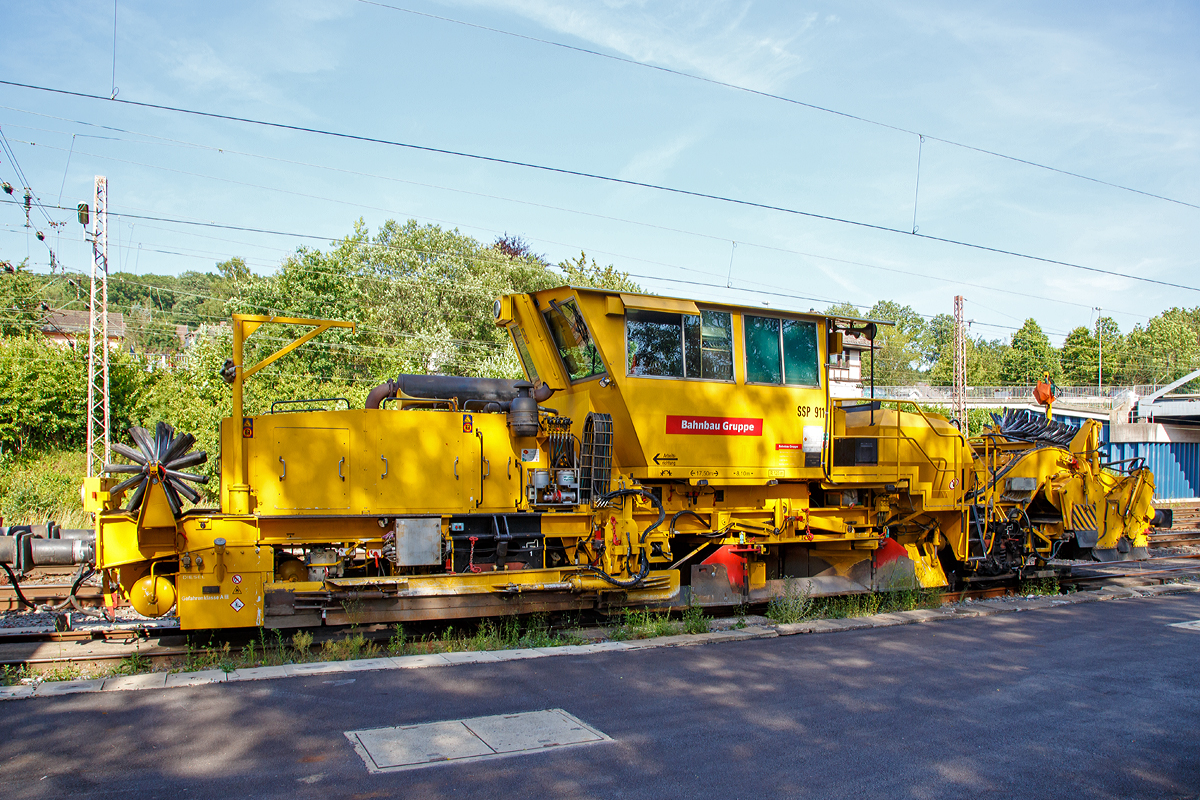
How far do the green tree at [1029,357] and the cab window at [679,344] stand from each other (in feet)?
246

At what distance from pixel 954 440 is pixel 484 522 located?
722 cm

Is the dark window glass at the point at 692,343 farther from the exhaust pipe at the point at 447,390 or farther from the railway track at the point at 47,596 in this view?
the railway track at the point at 47,596

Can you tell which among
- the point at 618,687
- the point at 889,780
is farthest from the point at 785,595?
the point at 889,780

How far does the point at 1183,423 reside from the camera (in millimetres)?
34250

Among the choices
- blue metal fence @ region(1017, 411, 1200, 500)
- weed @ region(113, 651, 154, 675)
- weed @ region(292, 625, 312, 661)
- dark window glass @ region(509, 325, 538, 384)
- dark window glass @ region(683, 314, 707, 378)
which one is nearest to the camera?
weed @ region(113, 651, 154, 675)

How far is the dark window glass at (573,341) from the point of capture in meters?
9.26

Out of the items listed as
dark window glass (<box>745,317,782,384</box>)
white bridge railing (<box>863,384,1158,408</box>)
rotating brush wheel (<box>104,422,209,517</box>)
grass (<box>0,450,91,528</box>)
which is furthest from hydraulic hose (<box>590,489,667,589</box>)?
white bridge railing (<box>863,384,1158,408</box>)

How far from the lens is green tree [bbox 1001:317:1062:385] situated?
74250 mm

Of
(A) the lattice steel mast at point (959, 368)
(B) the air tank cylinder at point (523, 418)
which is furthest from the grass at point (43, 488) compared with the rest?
(A) the lattice steel mast at point (959, 368)

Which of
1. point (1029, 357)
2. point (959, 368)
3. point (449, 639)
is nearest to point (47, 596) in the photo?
point (449, 639)

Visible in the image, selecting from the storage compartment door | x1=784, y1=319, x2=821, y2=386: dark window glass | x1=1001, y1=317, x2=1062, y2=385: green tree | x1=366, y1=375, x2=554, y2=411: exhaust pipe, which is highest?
x1=1001, y1=317, x2=1062, y2=385: green tree

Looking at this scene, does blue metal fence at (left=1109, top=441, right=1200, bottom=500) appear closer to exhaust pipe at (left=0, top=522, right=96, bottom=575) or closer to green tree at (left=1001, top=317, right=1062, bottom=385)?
exhaust pipe at (left=0, top=522, right=96, bottom=575)

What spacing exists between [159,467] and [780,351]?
24.0ft

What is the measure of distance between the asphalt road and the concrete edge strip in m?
0.22
